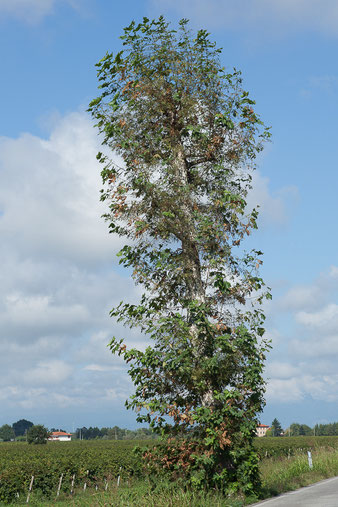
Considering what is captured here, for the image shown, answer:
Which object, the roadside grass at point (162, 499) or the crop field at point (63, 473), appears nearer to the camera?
the roadside grass at point (162, 499)

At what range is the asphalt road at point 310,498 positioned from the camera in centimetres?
1380

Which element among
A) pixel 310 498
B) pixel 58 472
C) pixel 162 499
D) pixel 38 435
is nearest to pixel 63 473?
pixel 58 472

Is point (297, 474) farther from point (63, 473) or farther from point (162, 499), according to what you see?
point (63, 473)

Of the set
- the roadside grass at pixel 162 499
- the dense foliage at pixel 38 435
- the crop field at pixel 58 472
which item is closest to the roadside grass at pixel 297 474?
the roadside grass at pixel 162 499

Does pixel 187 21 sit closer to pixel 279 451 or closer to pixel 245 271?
pixel 245 271

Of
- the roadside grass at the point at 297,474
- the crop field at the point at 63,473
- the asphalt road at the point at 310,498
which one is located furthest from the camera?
the crop field at the point at 63,473

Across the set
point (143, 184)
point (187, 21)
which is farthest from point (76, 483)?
point (187, 21)

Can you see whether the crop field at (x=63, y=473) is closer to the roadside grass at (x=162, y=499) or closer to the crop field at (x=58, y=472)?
the crop field at (x=58, y=472)

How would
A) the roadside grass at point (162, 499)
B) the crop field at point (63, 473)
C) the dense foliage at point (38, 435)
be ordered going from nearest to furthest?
the roadside grass at point (162, 499) < the crop field at point (63, 473) < the dense foliage at point (38, 435)

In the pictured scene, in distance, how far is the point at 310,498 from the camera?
15.2 m

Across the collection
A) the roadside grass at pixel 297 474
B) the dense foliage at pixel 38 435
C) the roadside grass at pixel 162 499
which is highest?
the dense foliage at pixel 38 435

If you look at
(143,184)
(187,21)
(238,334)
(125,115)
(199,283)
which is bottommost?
(238,334)

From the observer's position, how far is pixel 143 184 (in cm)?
1534

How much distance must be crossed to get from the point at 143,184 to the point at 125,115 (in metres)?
2.36
